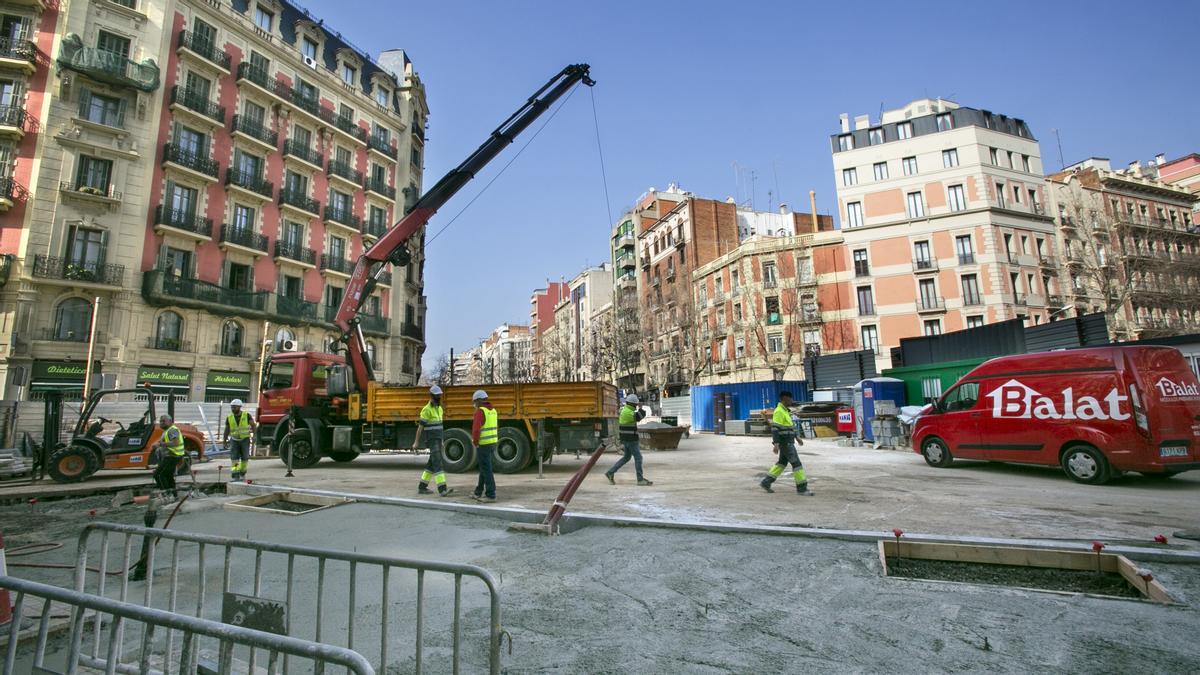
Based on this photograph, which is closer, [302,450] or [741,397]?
[302,450]

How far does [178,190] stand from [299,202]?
5.95 m

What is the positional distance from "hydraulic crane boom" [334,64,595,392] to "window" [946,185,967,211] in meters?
33.4

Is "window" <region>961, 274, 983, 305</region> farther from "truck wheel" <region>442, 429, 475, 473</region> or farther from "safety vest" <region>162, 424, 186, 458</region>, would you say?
"safety vest" <region>162, 424, 186, 458</region>

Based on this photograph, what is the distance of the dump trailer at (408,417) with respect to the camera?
1262 cm

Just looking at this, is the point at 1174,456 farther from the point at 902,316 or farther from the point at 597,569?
the point at 902,316

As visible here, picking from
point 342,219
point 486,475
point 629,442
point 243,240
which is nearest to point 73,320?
point 243,240

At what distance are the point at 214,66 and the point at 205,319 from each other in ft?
43.8

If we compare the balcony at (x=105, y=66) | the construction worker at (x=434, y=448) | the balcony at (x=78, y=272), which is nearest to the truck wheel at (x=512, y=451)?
the construction worker at (x=434, y=448)

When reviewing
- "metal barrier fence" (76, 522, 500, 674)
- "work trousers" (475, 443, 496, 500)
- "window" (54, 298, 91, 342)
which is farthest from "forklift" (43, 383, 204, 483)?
"window" (54, 298, 91, 342)

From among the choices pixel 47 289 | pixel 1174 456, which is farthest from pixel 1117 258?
pixel 47 289

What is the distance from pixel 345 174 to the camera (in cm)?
3416

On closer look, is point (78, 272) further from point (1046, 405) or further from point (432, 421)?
point (1046, 405)

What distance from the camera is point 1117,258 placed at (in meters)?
36.6

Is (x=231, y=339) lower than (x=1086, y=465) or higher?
higher
